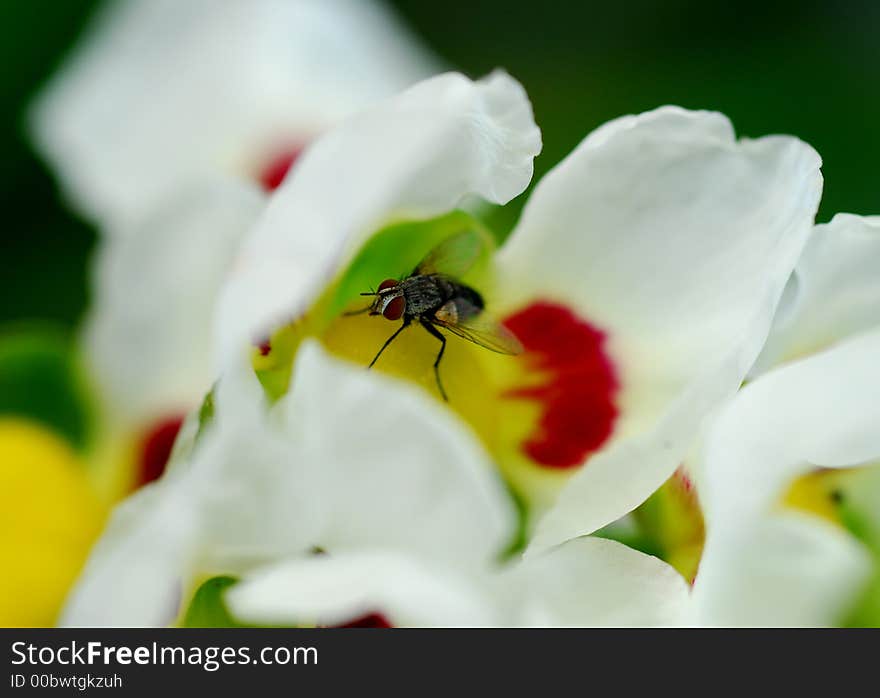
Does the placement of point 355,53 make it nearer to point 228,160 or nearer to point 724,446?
point 228,160

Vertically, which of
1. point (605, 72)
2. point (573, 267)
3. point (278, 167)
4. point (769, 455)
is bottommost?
point (769, 455)

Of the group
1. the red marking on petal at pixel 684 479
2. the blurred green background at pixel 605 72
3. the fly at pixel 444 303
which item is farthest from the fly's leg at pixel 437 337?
the blurred green background at pixel 605 72

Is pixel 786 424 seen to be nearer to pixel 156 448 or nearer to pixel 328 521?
pixel 328 521

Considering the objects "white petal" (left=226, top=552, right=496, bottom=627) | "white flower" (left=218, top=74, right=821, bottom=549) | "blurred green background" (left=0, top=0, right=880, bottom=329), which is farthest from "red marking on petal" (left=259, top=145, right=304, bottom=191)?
"white petal" (left=226, top=552, right=496, bottom=627)

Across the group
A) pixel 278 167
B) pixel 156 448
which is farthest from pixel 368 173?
pixel 278 167

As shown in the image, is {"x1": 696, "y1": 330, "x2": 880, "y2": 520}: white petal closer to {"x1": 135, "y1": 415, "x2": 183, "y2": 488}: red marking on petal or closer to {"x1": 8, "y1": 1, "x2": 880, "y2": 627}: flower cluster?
{"x1": 8, "y1": 1, "x2": 880, "y2": 627}: flower cluster
